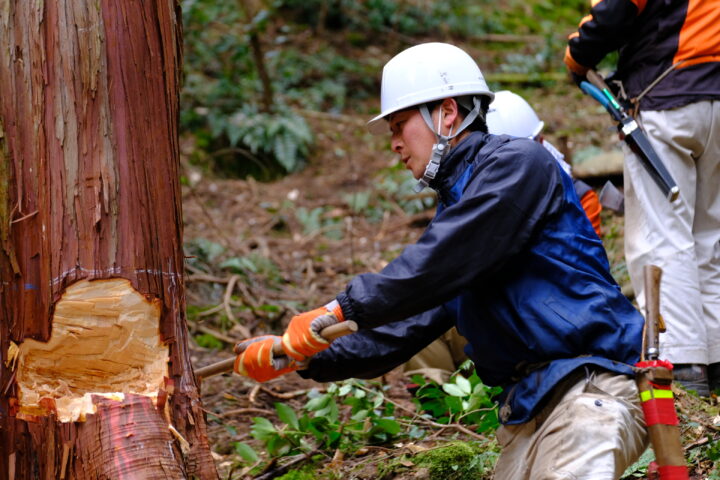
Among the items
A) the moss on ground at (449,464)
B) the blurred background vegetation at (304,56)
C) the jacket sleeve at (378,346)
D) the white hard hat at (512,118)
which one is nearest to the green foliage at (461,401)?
the moss on ground at (449,464)

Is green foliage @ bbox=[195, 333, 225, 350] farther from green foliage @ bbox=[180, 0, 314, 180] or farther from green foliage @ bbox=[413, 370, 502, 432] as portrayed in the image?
green foliage @ bbox=[180, 0, 314, 180]

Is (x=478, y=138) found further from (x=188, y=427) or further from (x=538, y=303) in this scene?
(x=188, y=427)

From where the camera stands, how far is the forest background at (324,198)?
3.87 m

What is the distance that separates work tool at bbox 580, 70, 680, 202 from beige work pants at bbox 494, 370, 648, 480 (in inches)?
71.1

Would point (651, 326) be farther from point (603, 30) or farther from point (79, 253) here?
point (603, 30)

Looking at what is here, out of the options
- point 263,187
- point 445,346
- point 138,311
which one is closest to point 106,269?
point 138,311

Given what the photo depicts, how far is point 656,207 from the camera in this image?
13.8ft

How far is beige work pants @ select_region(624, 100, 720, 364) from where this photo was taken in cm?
→ 398

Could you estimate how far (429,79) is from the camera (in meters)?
3.09

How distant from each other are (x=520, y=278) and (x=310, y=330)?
2.53ft

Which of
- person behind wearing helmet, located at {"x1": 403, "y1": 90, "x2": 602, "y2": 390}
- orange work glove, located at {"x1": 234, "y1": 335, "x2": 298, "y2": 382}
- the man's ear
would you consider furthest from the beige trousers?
the man's ear

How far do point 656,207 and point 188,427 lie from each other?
9.22 ft

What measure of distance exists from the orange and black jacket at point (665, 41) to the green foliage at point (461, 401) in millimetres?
1828

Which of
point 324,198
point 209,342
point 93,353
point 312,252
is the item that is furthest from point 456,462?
point 324,198
